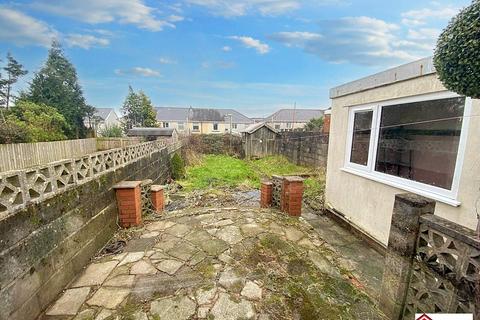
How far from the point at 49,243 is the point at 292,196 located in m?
3.95

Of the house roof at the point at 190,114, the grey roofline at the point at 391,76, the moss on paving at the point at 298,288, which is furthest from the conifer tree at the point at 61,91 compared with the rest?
the grey roofline at the point at 391,76

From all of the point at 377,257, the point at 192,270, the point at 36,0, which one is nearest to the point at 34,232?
the point at 192,270

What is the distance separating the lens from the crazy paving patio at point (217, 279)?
2.12m

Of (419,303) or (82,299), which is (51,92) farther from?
(419,303)

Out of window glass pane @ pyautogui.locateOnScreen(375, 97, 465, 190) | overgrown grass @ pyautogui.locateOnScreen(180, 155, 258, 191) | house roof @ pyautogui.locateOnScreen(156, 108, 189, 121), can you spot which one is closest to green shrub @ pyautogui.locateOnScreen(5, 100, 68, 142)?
overgrown grass @ pyautogui.locateOnScreen(180, 155, 258, 191)

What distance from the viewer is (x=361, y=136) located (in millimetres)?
4406

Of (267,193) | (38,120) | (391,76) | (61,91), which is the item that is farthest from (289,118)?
(391,76)

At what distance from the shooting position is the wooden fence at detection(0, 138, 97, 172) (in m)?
5.62

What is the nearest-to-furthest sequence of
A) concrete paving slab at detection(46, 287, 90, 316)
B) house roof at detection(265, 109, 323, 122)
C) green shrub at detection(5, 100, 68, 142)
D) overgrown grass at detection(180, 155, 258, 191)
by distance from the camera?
concrete paving slab at detection(46, 287, 90, 316) < overgrown grass at detection(180, 155, 258, 191) < green shrub at detection(5, 100, 68, 142) < house roof at detection(265, 109, 323, 122)

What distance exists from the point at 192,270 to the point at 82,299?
118cm

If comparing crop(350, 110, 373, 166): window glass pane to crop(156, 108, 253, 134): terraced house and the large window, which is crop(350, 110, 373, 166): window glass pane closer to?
the large window

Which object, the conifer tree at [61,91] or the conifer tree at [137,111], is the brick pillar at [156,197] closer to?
the conifer tree at [61,91]

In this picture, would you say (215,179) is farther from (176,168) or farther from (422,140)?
(422,140)

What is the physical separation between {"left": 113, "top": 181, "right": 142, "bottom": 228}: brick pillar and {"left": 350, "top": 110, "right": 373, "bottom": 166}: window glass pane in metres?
4.51
